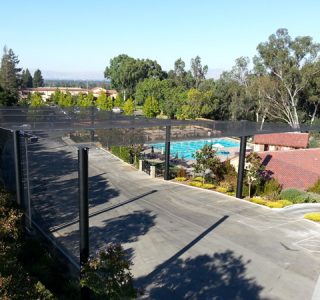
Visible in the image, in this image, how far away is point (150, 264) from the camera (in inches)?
538

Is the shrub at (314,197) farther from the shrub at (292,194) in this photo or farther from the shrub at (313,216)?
the shrub at (313,216)

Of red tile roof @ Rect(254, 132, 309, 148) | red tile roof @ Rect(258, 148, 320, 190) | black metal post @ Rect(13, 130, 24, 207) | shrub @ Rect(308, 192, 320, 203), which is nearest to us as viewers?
black metal post @ Rect(13, 130, 24, 207)

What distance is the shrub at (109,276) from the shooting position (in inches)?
344

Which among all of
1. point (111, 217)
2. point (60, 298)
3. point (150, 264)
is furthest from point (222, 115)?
point (60, 298)

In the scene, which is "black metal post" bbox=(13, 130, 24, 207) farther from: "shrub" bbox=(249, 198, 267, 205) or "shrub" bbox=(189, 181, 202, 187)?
"shrub" bbox=(249, 198, 267, 205)

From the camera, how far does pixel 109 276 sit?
8898 mm

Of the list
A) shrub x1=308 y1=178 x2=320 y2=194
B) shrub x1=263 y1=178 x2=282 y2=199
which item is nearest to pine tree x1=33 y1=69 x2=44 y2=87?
shrub x1=263 y1=178 x2=282 y2=199

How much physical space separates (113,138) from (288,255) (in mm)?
9453

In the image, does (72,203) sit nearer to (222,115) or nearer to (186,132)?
(186,132)

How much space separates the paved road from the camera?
12.5 m

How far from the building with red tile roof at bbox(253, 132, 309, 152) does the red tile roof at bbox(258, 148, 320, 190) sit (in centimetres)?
881

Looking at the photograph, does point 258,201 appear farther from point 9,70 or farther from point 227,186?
point 9,70

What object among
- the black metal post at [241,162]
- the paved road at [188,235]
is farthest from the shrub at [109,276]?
the black metal post at [241,162]

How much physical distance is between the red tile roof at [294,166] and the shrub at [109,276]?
18.6 meters
